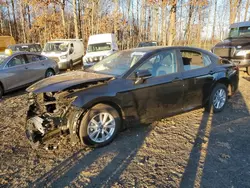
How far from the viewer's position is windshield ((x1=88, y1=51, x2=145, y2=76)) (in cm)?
387

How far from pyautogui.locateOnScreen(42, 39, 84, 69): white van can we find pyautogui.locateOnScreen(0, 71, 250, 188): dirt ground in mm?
8268

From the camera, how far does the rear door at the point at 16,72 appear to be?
6762mm

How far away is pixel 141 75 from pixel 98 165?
1.62 m

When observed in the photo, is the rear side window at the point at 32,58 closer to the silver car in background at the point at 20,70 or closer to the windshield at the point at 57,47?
the silver car in background at the point at 20,70

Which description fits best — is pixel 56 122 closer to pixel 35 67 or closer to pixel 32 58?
pixel 35 67

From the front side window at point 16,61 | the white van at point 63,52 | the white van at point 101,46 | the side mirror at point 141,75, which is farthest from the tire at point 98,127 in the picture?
the white van at point 63,52

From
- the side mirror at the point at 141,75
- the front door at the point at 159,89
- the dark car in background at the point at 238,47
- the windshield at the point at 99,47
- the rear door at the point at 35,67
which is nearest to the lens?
the side mirror at the point at 141,75

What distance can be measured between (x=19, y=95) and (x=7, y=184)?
505 cm

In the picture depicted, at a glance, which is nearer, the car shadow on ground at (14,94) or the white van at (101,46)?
the car shadow on ground at (14,94)

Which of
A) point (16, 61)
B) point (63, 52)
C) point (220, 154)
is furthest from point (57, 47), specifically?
point (220, 154)

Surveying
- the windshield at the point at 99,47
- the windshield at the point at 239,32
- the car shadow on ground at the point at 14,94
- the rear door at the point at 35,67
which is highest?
the windshield at the point at 239,32

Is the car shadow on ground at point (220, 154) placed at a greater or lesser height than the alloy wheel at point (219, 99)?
lesser

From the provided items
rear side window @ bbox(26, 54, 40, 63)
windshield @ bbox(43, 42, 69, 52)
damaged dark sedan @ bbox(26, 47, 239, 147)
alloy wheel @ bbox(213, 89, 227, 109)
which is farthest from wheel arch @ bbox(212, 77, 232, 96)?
windshield @ bbox(43, 42, 69, 52)

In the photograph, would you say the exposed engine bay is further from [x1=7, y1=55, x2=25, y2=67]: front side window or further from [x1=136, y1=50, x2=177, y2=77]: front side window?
[x1=7, y1=55, x2=25, y2=67]: front side window
